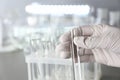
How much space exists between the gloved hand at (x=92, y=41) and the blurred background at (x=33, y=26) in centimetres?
3

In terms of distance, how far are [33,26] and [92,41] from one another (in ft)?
0.63

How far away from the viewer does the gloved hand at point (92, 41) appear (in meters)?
0.61

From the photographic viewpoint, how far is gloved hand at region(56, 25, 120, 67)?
61 cm

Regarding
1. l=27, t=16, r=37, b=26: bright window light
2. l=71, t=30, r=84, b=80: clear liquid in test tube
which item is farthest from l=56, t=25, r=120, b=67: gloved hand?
l=27, t=16, r=37, b=26: bright window light

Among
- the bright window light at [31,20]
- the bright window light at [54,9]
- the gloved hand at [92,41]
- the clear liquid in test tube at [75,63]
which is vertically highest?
the bright window light at [54,9]

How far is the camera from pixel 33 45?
645 millimetres

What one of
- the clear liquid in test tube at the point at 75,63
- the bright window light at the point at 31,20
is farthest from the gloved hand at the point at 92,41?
the bright window light at the point at 31,20

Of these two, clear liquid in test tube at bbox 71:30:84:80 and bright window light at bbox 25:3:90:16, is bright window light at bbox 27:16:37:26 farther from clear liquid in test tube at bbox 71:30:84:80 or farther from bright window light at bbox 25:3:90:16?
clear liquid in test tube at bbox 71:30:84:80

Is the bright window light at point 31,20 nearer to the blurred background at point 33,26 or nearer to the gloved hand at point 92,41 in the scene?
the blurred background at point 33,26

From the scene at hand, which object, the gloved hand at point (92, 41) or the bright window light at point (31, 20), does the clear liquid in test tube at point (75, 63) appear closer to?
the gloved hand at point (92, 41)

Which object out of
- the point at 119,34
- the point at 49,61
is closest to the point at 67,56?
the point at 49,61

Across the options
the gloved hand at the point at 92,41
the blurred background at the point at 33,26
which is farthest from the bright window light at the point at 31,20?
the gloved hand at the point at 92,41

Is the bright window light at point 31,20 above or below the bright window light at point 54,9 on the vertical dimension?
below

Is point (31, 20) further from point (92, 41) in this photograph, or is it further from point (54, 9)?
point (92, 41)
